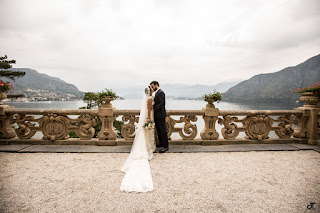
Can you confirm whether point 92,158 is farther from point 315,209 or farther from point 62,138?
point 315,209

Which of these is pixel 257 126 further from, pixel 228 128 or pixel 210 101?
pixel 210 101

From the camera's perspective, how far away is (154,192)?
2.91 m

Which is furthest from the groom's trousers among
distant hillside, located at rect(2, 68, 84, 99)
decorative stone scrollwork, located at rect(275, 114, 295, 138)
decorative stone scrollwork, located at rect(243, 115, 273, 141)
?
distant hillside, located at rect(2, 68, 84, 99)

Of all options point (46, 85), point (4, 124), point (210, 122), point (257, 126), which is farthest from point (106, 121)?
point (46, 85)

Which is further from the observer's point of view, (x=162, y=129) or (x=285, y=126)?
(x=285, y=126)

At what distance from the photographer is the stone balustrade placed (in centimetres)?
556

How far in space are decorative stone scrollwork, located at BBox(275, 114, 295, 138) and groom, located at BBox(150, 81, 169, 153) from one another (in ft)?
14.2

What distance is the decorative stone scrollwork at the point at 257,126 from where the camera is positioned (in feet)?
19.0

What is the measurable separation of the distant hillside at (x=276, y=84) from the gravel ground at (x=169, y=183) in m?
Result: 134

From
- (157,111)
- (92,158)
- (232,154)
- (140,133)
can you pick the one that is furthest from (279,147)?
(92,158)

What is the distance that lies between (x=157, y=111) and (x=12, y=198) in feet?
11.9

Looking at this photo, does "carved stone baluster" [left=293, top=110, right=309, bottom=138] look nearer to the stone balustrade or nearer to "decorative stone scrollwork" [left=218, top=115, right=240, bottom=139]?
the stone balustrade

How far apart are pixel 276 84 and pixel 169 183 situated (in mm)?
169694

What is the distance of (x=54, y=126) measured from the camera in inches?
220
